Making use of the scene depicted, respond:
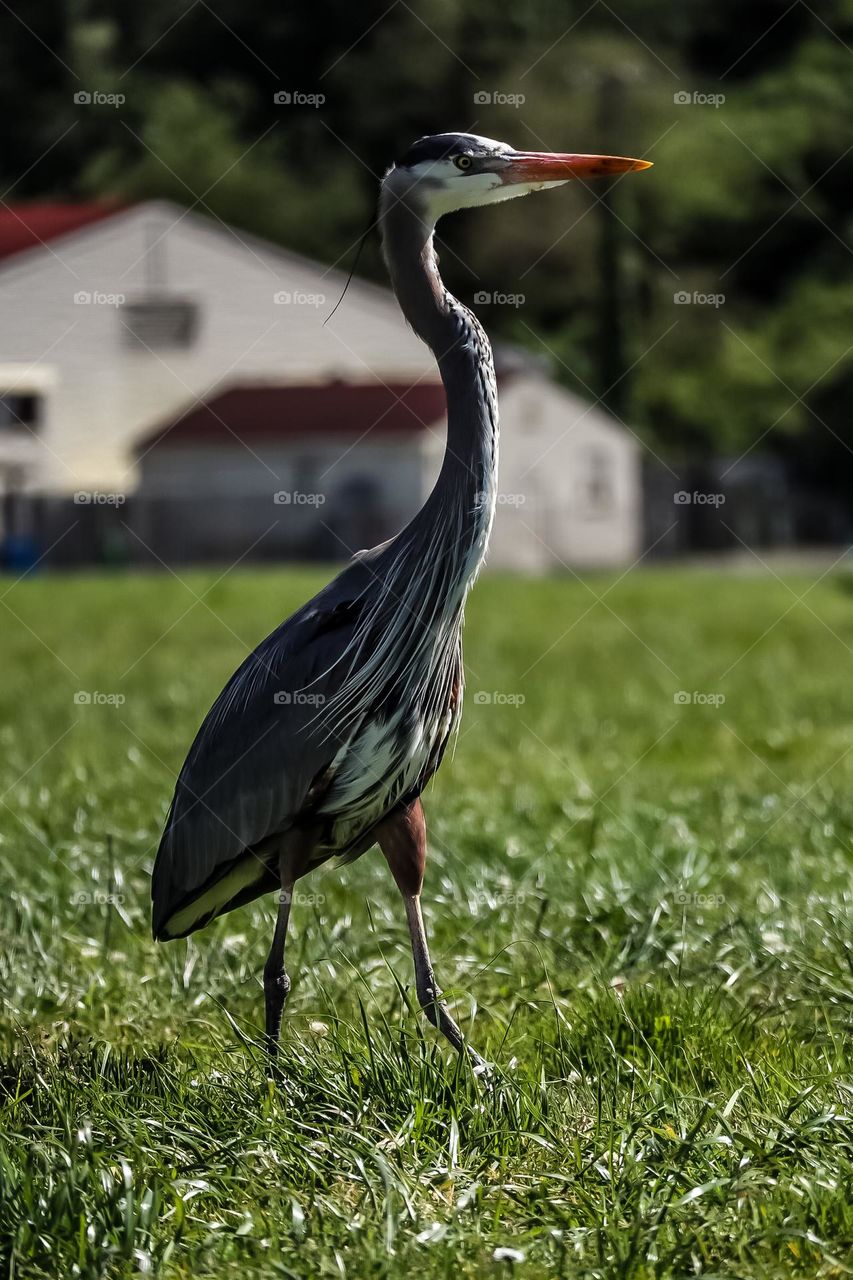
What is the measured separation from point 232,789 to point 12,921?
1.33 metres

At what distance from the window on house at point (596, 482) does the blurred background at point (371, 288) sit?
0.06 metres

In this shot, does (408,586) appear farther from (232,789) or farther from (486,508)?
(232,789)

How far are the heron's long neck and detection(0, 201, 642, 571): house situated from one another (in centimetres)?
2490

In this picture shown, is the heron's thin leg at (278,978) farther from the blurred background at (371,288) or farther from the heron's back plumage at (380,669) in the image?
the blurred background at (371,288)

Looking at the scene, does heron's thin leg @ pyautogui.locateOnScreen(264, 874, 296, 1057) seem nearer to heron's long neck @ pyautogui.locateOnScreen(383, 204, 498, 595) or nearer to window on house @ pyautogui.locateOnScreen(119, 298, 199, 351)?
heron's long neck @ pyautogui.locateOnScreen(383, 204, 498, 595)

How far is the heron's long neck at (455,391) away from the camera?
339 centimetres

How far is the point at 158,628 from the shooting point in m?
14.1

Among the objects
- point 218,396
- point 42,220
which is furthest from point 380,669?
point 218,396

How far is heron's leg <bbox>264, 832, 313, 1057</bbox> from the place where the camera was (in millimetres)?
3453

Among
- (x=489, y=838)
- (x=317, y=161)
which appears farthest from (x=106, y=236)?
(x=489, y=838)

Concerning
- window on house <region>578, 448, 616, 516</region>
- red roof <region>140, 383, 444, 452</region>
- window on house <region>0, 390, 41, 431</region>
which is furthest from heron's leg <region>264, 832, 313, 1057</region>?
window on house <region>578, 448, 616, 516</region>

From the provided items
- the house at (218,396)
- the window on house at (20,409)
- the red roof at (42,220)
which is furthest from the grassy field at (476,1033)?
the window on house at (20,409)

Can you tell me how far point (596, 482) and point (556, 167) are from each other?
31151 millimetres

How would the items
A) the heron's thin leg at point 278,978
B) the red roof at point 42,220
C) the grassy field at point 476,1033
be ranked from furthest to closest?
the red roof at point 42,220
the heron's thin leg at point 278,978
the grassy field at point 476,1033
